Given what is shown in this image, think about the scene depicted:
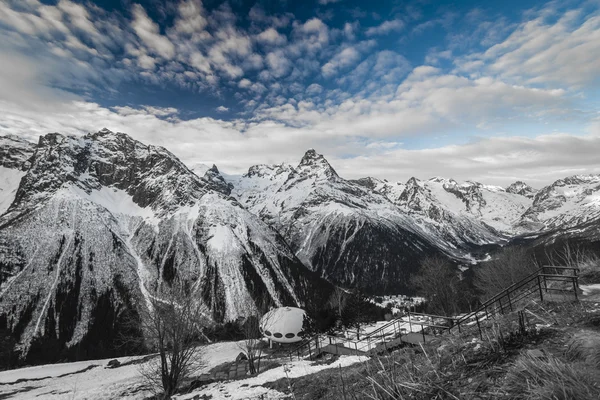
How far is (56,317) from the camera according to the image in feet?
470

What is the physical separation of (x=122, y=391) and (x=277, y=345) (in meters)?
37.0

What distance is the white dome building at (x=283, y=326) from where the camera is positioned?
58.1m

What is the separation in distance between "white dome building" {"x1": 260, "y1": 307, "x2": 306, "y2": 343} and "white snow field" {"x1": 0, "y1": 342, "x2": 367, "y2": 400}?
7.75m

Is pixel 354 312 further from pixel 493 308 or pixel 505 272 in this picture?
pixel 493 308

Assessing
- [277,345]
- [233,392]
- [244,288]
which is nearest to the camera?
[233,392]

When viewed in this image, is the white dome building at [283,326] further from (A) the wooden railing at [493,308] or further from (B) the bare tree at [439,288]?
(B) the bare tree at [439,288]

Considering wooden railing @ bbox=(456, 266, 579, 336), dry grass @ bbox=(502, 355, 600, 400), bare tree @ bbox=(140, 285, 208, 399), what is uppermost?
dry grass @ bbox=(502, 355, 600, 400)

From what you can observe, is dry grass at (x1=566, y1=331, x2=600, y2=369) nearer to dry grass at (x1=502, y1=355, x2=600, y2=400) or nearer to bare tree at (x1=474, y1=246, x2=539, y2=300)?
dry grass at (x1=502, y1=355, x2=600, y2=400)

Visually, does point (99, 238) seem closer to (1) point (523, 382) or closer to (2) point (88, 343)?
(2) point (88, 343)

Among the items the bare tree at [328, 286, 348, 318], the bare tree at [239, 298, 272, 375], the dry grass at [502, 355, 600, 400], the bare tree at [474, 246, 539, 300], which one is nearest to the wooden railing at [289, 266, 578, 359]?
the dry grass at [502, 355, 600, 400]

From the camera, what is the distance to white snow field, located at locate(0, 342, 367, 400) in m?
16.8

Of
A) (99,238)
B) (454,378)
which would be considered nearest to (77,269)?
(99,238)

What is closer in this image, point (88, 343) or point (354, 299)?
point (354, 299)

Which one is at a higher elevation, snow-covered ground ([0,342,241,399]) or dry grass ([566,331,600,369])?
dry grass ([566,331,600,369])
